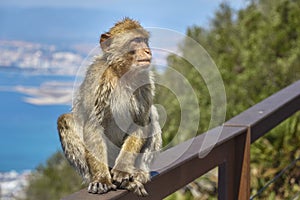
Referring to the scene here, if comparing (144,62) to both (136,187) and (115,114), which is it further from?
(136,187)

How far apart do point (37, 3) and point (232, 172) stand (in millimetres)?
23349

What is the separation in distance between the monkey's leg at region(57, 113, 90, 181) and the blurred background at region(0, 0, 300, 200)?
78 mm

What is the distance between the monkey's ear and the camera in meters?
2.04

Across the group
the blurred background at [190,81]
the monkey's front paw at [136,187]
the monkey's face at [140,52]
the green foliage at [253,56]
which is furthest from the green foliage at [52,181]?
the monkey's front paw at [136,187]

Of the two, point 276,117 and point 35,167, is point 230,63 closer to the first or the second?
point 35,167

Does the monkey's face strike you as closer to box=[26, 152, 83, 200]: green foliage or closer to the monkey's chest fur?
the monkey's chest fur

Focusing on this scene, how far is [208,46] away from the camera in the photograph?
38.5ft

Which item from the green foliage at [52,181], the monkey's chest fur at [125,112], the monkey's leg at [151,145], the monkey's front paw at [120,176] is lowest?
the monkey's front paw at [120,176]

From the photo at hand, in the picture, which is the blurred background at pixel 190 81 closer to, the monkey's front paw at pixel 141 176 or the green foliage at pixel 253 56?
the green foliage at pixel 253 56

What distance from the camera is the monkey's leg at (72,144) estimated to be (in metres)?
2.04

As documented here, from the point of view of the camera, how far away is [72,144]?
204 centimetres

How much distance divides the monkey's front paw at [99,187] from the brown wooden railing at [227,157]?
2 centimetres

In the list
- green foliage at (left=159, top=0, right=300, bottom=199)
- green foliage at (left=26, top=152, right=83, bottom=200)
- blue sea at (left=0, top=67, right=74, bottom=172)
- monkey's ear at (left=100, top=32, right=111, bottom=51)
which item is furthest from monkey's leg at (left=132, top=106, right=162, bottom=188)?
green foliage at (left=26, top=152, right=83, bottom=200)

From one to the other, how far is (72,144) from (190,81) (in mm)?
7245
